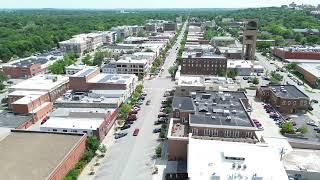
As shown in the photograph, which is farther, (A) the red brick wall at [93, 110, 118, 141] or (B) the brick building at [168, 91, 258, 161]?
(A) the red brick wall at [93, 110, 118, 141]

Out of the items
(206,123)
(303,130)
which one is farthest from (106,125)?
(303,130)

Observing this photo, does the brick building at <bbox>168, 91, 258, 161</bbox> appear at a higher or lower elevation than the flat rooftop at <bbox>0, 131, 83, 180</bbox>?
higher

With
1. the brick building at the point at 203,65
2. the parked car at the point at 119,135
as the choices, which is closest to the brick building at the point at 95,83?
the parked car at the point at 119,135

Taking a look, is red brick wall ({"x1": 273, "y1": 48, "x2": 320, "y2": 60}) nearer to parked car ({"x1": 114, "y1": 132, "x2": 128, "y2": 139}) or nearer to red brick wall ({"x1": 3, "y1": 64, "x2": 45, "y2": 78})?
parked car ({"x1": 114, "y1": 132, "x2": 128, "y2": 139})

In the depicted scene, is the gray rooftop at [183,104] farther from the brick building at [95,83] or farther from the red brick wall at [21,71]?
the red brick wall at [21,71]

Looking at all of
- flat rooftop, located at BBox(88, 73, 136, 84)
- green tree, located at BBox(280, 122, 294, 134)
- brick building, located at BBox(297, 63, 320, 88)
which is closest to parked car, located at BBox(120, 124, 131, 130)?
flat rooftop, located at BBox(88, 73, 136, 84)

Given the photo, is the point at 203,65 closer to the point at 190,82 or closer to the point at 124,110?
the point at 190,82
